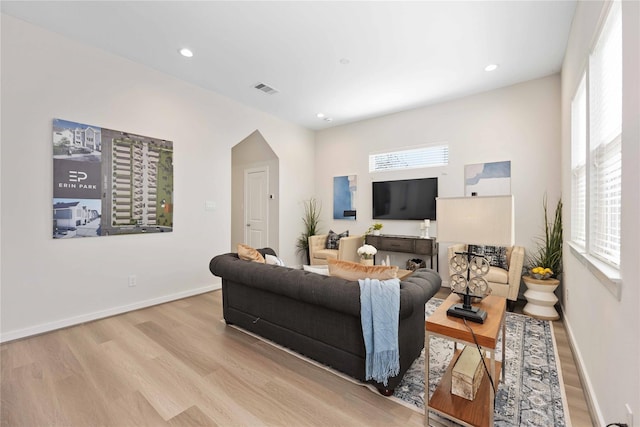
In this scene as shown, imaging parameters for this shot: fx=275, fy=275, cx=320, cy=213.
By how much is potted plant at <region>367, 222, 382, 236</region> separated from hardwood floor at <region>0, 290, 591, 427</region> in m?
2.66

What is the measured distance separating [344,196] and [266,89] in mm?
2448

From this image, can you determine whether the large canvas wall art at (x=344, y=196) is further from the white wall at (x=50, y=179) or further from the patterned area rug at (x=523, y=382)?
the patterned area rug at (x=523, y=382)

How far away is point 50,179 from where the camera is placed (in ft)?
8.95

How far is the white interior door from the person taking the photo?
5570 mm

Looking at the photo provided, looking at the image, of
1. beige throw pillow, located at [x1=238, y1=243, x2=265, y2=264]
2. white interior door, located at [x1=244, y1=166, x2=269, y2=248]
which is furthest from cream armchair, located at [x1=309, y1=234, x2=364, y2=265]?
beige throw pillow, located at [x1=238, y1=243, x2=265, y2=264]

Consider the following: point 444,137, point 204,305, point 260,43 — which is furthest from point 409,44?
point 204,305

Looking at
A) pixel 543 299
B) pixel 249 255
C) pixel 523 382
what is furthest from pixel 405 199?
pixel 523 382

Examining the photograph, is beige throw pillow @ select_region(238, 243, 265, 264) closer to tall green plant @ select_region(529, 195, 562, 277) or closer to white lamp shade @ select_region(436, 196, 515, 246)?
white lamp shade @ select_region(436, 196, 515, 246)

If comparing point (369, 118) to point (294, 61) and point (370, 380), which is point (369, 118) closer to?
point (294, 61)

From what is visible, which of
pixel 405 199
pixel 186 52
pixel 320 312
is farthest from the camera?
pixel 405 199

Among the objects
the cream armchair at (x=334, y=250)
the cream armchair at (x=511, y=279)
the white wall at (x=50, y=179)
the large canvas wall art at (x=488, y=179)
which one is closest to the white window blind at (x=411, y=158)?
the large canvas wall art at (x=488, y=179)

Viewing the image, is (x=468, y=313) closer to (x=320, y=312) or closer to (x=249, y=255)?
(x=320, y=312)

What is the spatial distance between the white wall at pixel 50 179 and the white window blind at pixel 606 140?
13.6ft

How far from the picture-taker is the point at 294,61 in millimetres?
3236
